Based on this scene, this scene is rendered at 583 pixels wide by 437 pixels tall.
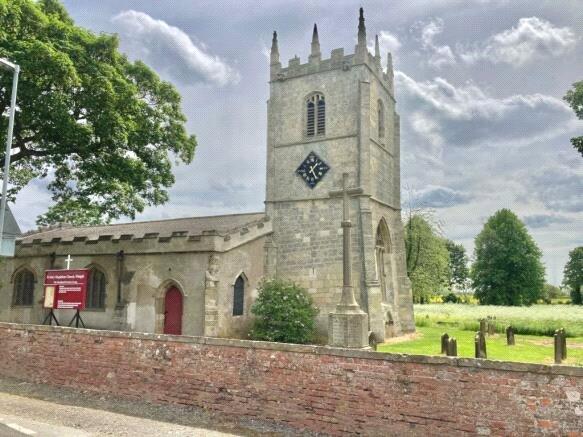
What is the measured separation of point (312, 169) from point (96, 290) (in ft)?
42.3

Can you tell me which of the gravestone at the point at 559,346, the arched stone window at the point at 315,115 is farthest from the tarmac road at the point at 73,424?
the arched stone window at the point at 315,115

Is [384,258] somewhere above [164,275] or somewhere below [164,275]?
above

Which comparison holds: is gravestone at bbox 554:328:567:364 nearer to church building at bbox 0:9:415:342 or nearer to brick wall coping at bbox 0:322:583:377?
church building at bbox 0:9:415:342

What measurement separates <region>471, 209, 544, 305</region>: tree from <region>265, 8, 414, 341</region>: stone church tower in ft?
103

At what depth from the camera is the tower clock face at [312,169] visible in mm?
24609

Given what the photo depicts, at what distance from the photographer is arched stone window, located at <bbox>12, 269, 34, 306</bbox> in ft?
83.6

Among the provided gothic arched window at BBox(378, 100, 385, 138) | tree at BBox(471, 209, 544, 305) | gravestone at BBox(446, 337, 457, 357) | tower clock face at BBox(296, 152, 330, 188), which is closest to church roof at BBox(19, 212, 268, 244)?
tower clock face at BBox(296, 152, 330, 188)

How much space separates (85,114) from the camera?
19016 millimetres

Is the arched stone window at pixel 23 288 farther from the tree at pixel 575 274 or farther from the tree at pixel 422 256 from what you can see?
the tree at pixel 575 274

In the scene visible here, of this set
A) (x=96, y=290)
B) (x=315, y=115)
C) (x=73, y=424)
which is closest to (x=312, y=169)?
(x=315, y=115)

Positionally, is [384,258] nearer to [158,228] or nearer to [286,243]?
[286,243]

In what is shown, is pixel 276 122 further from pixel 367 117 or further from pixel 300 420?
pixel 300 420

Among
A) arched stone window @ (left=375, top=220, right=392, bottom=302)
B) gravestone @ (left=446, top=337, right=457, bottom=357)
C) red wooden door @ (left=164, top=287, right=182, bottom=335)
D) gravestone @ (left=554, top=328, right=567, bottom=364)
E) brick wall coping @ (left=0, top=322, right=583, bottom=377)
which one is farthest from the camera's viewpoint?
arched stone window @ (left=375, top=220, right=392, bottom=302)

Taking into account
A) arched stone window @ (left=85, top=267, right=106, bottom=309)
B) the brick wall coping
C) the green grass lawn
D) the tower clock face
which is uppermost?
the tower clock face
